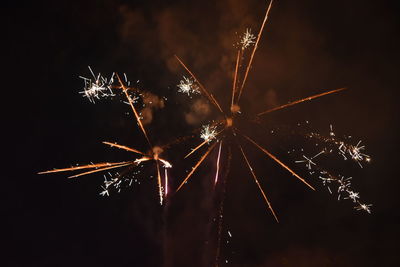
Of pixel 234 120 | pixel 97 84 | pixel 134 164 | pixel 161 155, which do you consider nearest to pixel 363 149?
pixel 234 120

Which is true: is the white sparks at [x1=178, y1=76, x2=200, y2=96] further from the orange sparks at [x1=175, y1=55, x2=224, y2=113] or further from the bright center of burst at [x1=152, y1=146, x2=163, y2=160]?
the bright center of burst at [x1=152, y1=146, x2=163, y2=160]

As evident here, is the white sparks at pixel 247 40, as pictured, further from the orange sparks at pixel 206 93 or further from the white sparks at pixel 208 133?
the white sparks at pixel 208 133

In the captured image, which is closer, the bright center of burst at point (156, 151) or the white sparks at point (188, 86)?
the white sparks at point (188, 86)

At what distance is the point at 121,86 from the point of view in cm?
859

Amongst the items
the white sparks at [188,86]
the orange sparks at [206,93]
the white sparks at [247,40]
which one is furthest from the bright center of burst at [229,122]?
the white sparks at [247,40]

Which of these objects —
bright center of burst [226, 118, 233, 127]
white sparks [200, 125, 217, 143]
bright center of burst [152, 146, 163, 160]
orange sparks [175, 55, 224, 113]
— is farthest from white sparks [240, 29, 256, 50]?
bright center of burst [152, 146, 163, 160]

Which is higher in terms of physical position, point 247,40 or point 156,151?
point 247,40

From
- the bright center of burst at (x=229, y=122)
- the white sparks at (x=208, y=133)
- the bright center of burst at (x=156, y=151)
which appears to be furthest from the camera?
the bright center of burst at (x=156, y=151)

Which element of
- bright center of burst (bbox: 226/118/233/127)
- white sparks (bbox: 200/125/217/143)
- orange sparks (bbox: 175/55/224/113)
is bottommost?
white sparks (bbox: 200/125/217/143)

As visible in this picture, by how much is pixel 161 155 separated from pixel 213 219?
10.9ft

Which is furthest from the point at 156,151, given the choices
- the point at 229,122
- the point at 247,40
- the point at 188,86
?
the point at 247,40

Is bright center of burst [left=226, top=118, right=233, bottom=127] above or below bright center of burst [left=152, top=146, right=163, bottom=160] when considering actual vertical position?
above

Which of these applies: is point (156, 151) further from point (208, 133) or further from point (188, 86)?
point (188, 86)

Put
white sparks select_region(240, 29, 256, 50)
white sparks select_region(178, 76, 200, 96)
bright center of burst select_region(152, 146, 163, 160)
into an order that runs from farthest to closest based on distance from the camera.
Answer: bright center of burst select_region(152, 146, 163, 160), white sparks select_region(178, 76, 200, 96), white sparks select_region(240, 29, 256, 50)
